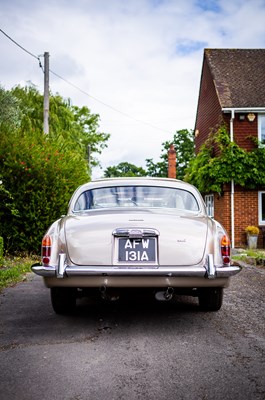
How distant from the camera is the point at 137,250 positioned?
13.8ft

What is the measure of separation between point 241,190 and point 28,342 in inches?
581

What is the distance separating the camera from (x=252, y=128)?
1805cm

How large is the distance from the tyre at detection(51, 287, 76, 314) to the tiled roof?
1434 cm

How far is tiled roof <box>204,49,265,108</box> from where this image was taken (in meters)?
18.3

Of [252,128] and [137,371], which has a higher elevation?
[252,128]

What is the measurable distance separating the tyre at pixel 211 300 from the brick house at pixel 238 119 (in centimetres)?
1266

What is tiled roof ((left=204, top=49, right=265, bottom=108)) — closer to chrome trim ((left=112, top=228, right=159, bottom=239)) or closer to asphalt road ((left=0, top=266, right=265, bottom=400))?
asphalt road ((left=0, top=266, right=265, bottom=400))

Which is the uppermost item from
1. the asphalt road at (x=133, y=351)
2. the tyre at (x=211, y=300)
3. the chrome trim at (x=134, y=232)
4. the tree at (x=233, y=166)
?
the tree at (x=233, y=166)

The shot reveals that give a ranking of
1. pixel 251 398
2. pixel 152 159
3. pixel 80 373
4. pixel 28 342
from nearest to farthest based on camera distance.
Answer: pixel 251 398, pixel 80 373, pixel 28 342, pixel 152 159

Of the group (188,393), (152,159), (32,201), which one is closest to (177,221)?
(188,393)

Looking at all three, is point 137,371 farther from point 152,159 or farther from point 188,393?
point 152,159

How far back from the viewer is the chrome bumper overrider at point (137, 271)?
4.06 m

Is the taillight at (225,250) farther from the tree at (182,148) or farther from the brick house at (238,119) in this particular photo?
the tree at (182,148)

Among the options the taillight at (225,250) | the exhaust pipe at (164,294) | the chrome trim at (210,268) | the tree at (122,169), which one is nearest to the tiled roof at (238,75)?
the taillight at (225,250)
